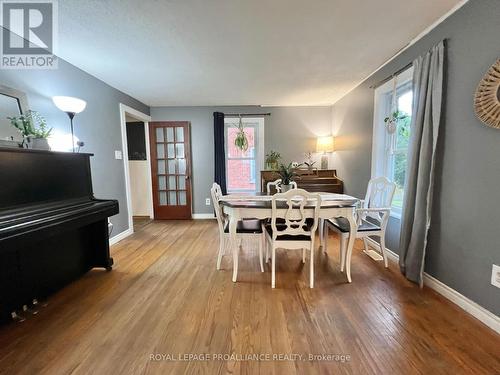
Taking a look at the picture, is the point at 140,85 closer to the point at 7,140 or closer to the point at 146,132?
the point at 146,132

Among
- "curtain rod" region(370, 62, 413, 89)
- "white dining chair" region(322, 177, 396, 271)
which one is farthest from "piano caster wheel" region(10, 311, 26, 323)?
"curtain rod" region(370, 62, 413, 89)

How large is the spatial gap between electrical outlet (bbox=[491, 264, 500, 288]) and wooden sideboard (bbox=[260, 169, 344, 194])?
2322 mm

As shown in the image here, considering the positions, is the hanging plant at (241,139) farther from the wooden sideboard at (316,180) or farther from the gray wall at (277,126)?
the wooden sideboard at (316,180)

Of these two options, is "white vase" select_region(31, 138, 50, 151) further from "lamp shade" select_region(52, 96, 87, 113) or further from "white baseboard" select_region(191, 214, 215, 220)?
"white baseboard" select_region(191, 214, 215, 220)

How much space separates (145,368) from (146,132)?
13.3 ft

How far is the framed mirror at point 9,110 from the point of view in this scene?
171 cm

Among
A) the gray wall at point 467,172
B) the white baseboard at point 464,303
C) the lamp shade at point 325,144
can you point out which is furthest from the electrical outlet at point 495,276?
the lamp shade at point 325,144

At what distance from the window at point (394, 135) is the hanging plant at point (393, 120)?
0.02 m

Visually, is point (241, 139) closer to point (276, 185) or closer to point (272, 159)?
point (272, 159)

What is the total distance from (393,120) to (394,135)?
205 mm

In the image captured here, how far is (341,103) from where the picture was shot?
3.84m

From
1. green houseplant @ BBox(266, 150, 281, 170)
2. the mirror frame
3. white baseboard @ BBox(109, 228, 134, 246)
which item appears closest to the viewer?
the mirror frame

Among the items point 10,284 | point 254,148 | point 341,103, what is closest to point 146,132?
point 254,148

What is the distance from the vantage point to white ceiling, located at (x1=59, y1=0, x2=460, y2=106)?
1.61 meters
